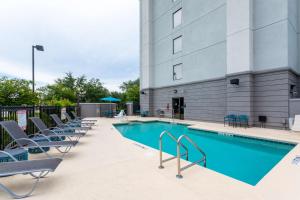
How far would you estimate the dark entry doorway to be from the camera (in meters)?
15.0

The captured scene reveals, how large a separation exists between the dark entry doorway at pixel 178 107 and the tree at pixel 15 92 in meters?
11.0

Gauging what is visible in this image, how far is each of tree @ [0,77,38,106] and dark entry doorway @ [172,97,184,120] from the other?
1102cm

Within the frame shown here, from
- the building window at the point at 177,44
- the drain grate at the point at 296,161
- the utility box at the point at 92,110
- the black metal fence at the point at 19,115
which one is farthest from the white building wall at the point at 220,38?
the black metal fence at the point at 19,115

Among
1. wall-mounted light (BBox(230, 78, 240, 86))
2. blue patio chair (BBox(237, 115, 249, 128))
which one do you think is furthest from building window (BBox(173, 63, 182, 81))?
blue patio chair (BBox(237, 115, 249, 128))

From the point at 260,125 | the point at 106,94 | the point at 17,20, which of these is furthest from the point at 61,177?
the point at 106,94

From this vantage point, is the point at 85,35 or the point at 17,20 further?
the point at 85,35

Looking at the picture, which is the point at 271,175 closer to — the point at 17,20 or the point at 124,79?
the point at 17,20

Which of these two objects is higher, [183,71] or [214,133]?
[183,71]

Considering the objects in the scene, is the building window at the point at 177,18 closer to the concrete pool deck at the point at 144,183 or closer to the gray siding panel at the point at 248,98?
the gray siding panel at the point at 248,98

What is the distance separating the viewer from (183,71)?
14516 millimetres

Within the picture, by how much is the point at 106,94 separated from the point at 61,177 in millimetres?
25989

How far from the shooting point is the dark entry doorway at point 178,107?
1502cm

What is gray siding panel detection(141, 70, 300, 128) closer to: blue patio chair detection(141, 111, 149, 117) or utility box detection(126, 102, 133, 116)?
blue patio chair detection(141, 111, 149, 117)

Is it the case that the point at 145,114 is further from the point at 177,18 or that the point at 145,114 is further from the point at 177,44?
the point at 177,18
